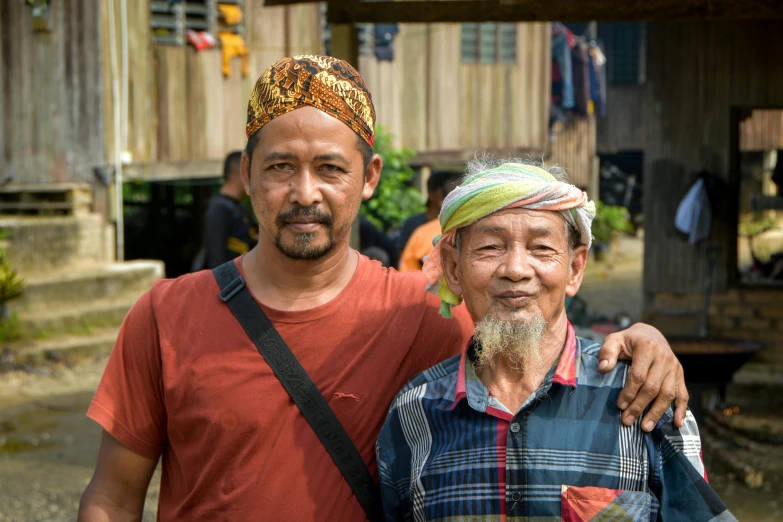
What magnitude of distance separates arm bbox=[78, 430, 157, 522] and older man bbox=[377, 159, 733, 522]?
637 millimetres

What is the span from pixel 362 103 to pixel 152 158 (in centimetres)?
953

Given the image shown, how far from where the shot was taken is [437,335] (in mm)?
2488

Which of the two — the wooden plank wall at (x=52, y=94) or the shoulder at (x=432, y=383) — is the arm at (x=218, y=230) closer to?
the shoulder at (x=432, y=383)

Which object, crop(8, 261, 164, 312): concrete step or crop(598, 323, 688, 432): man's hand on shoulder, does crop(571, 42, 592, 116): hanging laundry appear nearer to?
crop(8, 261, 164, 312): concrete step

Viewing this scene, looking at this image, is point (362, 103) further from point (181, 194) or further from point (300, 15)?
point (181, 194)

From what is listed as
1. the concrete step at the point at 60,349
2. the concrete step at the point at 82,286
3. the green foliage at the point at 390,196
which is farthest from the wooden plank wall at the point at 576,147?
the concrete step at the point at 60,349

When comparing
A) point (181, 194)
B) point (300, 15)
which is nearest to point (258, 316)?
point (300, 15)

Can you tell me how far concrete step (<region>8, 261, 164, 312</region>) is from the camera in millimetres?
9945

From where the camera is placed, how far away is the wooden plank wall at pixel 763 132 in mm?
20000

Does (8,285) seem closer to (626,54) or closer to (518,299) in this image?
(518,299)

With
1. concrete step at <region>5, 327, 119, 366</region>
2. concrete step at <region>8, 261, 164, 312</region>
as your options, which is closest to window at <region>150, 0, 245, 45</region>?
concrete step at <region>8, 261, 164, 312</region>

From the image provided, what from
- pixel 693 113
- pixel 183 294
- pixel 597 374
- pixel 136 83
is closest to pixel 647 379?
pixel 597 374

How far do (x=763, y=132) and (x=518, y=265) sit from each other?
1961cm

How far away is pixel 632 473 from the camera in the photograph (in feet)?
6.66
